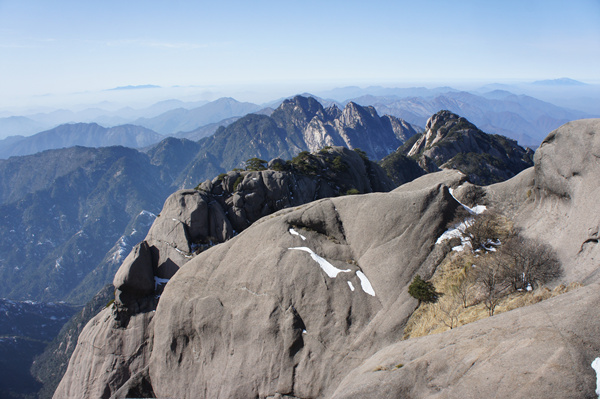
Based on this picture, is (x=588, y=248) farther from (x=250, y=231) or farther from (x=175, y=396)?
(x=175, y=396)

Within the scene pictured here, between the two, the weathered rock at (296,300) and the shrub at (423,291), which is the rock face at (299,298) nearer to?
the weathered rock at (296,300)

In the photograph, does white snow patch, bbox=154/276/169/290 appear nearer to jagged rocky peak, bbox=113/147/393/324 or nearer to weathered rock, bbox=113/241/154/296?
jagged rocky peak, bbox=113/147/393/324

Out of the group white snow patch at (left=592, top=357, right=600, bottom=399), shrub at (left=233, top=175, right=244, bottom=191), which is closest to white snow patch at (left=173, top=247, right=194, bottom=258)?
shrub at (left=233, top=175, right=244, bottom=191)

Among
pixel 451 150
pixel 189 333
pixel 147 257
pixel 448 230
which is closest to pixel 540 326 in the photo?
pixel 448 230

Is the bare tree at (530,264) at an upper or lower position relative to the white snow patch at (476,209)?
lower

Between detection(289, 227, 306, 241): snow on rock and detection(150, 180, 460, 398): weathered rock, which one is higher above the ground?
detection(289, 227, 306, 241): snow on rock

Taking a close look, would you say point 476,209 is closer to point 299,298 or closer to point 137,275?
point 299,298

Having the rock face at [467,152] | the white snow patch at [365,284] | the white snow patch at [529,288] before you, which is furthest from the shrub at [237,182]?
the rock face at [467,152]
